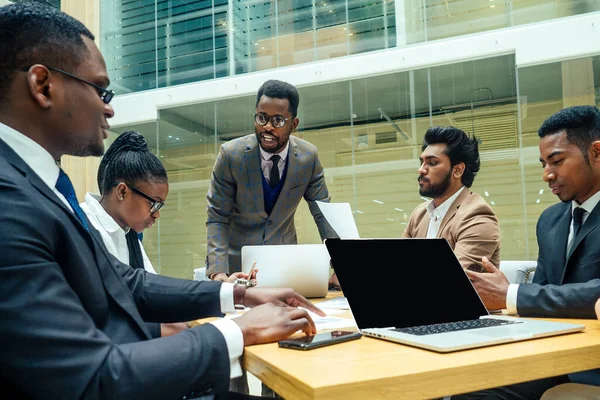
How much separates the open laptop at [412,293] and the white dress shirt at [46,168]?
0.29 m

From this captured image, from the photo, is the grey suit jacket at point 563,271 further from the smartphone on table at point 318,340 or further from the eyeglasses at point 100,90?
the eyeglasses at point 100,90

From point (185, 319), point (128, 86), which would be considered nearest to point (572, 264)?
point (185, 319)

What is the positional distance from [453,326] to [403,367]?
14.0 inches

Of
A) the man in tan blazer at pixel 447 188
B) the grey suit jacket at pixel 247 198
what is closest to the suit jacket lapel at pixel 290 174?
the grey suit jacket at pixel 247 198

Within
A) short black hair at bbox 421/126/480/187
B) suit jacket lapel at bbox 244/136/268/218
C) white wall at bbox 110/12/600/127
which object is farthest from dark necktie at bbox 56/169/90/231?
white wall at bbox 110/12/600/127

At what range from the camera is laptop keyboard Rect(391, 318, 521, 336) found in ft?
3.44

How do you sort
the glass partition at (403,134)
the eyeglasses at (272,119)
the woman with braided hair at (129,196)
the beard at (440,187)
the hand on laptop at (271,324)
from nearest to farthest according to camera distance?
the hand on laptop at (271,324) → the woman with braided hair at (129,196) → the beard at (440,187) → the eyeglasses at (272,119) → the glass partition at (403,134)

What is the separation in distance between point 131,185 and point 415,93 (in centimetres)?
486

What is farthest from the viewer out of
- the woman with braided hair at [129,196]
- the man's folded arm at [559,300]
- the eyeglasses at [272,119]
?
the eyeglasses at [272,119]

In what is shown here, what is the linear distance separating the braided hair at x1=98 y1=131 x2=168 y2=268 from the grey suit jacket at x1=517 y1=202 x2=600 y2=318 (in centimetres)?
155

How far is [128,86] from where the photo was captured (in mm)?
8180

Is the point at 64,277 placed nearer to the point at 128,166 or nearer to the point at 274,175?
the point at 128,166

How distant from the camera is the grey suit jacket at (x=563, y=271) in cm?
131

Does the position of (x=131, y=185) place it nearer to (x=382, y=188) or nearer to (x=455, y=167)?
(x=455, y=167)
